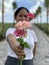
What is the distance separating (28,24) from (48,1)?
171ft

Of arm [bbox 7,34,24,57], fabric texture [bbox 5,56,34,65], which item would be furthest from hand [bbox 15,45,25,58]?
fabric texture [bbox 5,56,34,65]

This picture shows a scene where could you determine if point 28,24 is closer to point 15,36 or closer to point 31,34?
point 15,36

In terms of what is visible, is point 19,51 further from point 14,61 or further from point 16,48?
point 14,61

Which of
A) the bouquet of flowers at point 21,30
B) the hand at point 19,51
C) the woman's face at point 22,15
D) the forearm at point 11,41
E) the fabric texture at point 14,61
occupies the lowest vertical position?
the fabric texture at point 14,61

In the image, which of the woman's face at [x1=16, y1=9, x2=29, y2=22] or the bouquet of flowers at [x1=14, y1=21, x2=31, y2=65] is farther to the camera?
the woman's face at [x1=16, y1=9, x2=29, y2=22]

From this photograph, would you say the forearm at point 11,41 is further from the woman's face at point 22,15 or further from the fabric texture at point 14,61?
the fabric texture at point 14,61

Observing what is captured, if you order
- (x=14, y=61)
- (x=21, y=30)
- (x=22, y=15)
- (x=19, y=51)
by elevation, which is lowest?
(x=14, y=61)

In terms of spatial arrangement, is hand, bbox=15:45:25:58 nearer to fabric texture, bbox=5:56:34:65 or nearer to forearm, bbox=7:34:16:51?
forearm, bbox=7:34:16:51

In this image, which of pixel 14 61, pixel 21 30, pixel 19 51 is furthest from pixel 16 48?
pixel 14 61

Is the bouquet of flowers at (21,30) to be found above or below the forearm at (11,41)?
above

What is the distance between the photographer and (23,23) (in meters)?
2.55

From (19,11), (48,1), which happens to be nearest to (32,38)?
(19,11)

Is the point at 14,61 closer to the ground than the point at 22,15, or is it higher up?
closer to the ground

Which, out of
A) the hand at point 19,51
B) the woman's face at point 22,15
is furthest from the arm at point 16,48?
the woman's face at point 22,15
